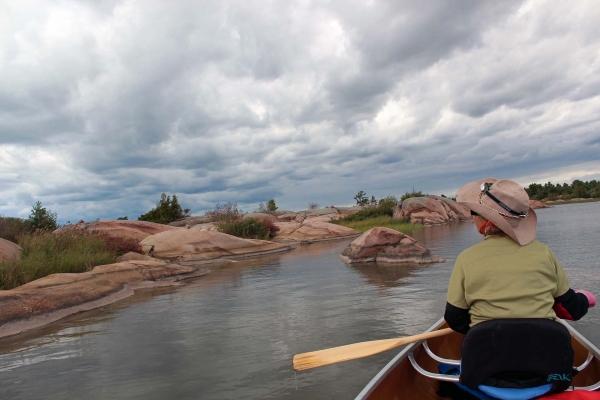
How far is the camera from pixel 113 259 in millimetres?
13586

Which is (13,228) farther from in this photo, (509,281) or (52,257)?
(509,281)

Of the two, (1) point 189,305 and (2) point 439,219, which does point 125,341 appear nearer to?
(1) point 189,305

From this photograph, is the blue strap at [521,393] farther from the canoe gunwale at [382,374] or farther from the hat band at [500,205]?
the hat band at [500,205]

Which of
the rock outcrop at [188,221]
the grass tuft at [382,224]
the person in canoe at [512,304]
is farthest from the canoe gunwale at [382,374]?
the rock outcrop at [188,221]

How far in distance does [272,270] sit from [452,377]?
10.6 m

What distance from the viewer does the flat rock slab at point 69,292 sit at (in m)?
7.36

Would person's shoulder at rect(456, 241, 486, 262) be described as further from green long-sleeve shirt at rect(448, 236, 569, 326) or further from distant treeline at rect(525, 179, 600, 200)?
distant treeline at rect(525, 179, 600, 200)

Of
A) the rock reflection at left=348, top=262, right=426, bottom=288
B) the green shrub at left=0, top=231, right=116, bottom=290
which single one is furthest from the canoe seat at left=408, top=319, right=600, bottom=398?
the green shrub at left=0, top=231, right=116, bottom=290

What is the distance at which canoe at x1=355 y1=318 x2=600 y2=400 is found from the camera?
3.07 metres

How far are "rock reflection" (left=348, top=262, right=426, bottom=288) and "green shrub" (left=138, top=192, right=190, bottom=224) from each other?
27.1 metres

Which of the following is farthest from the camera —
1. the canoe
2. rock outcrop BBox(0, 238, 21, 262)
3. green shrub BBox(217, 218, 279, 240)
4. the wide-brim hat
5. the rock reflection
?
green shrub BBox(217, 218, 279, 240)

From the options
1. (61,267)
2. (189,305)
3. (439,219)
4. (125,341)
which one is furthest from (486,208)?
(439,219)

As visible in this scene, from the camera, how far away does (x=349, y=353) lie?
3.61m

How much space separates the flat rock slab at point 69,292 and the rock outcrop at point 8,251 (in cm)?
200
